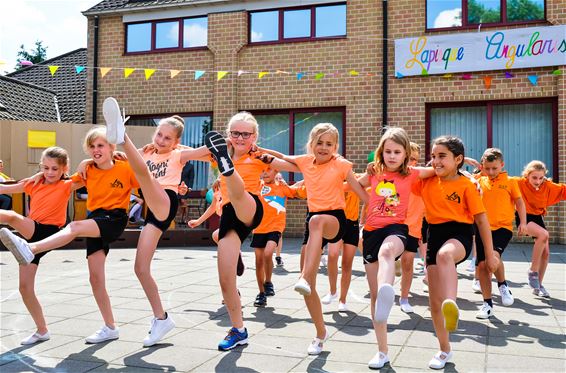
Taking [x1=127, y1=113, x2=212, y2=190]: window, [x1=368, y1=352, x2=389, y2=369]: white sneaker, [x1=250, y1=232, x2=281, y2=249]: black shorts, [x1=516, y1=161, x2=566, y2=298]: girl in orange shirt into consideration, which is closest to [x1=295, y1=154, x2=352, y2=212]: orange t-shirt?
[x1=368, y1=352, x2=389, y2=369]: white sneaker

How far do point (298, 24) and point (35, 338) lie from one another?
12115mm

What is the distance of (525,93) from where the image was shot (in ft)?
43.7

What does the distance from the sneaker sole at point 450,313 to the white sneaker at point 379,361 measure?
1.60 ft

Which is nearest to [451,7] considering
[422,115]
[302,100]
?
[422,115]

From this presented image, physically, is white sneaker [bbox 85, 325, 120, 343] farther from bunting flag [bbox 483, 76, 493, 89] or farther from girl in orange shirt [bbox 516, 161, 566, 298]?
bunting flag [bbox 483, 76, 493, 89]

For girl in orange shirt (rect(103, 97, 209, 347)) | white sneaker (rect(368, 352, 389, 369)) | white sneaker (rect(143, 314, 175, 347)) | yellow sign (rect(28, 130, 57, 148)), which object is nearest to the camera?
white sneaker (rect(368, 352, 389, 369))

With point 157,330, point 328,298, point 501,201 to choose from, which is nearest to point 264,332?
point 157,330

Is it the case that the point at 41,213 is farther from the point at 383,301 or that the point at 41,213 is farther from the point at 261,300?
the point at 383,301

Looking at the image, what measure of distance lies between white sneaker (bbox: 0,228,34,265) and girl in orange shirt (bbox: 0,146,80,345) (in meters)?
0.62

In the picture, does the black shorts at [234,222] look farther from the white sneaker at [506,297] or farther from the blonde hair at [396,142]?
the white sneaker at [506,297]

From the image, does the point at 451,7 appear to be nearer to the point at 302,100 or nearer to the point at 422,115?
the point at 422,115

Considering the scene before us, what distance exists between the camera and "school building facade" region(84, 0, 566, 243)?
13609 millimetres

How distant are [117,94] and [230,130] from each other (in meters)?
12.8

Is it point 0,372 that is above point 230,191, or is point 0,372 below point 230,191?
below
